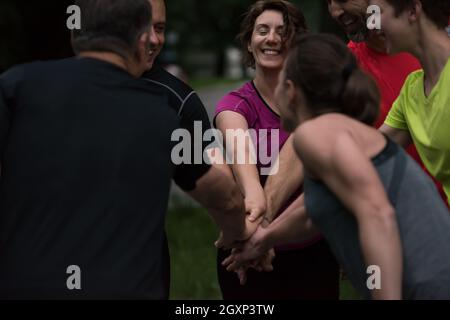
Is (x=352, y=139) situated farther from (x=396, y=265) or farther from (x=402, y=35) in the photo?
(x=402, y=35)

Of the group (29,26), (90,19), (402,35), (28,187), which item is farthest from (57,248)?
(29,26)

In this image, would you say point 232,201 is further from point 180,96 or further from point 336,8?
point 336,8

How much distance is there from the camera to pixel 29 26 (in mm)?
14766

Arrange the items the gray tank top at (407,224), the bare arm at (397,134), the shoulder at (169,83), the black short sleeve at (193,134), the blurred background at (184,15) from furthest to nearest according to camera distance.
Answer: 1. the blurred background at (184,15)
2. the bare arm at (397,134)
3. the shoulder at (169,83)
4. the black short sleeve at (193,134)
5. the gray tank top at (407,224)

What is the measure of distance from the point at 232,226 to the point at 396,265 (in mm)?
1446

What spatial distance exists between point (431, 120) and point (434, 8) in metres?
0.47

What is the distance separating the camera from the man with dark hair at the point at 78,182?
122 inches

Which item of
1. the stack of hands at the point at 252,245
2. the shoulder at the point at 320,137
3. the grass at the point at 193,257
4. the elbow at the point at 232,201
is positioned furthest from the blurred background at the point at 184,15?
the shoulder at the point at 320,137

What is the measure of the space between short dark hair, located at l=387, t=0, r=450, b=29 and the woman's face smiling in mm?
1062

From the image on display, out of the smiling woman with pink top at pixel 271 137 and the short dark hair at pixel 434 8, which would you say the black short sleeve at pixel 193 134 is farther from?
the short dark hair at pixel 434 8

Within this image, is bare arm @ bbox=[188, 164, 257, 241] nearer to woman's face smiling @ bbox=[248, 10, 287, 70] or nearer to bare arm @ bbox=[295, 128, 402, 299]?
bare arm @ bbox=[295, 128, 402, 299]

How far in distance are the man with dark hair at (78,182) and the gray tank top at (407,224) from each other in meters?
0.57

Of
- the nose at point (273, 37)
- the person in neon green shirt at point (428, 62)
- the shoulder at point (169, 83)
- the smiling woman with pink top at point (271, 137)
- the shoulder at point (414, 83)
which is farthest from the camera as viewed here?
the nose at point (273, 37)

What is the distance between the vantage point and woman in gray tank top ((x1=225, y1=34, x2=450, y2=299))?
3025mm
